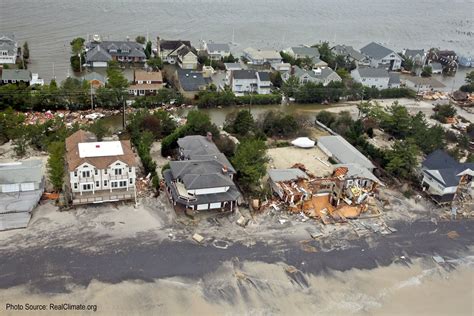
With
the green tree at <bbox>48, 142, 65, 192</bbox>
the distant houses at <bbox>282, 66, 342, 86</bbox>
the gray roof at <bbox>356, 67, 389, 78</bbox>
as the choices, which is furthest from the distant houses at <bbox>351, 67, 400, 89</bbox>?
the green tree at <bbox>48, 142, 65, 192</bbox>

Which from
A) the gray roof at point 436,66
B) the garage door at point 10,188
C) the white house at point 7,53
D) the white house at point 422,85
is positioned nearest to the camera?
the garage door at point 10,188

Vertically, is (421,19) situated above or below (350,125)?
above

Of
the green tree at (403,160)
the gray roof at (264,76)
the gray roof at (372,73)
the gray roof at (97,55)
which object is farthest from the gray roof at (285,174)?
the gray roof at (97,55)

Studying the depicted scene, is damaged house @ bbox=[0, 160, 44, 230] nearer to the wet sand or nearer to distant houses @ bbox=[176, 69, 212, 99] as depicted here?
the wet sand

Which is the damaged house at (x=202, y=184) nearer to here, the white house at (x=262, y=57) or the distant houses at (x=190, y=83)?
the distant houses at (x=190, y=83)

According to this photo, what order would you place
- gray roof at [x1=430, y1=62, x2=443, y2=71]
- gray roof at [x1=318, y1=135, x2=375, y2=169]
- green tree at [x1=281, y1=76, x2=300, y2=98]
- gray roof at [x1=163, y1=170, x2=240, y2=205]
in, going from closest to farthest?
gray roof at [x1=163, y1=170, x2=240, y2=205], gray roof at [x1=318, y1=135, x2=375, y2=169], green tree at [x1=281, y1=76, x2=300, y2=98], gray roof at [x1=430, y1=62, x2=443, y2=71]

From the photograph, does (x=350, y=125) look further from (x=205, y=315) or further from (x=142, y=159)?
(x=205, y=315)

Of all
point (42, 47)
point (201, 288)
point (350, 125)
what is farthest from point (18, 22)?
point (201, 288)
